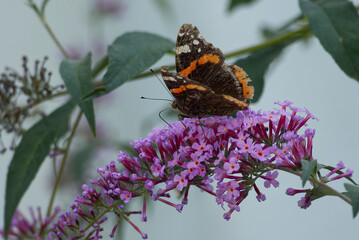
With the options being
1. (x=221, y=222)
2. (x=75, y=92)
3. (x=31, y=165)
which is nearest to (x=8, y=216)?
(x=31, y=165)

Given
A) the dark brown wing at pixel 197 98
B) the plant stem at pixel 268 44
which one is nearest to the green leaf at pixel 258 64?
the plant stem at pixel 268 44

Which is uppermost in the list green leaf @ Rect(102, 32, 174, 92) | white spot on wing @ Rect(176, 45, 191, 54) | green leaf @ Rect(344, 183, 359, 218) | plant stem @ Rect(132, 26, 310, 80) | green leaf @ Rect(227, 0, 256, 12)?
green leaf @ Rect(102, 32, 174, 92)

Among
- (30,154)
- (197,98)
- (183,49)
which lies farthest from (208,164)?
(30,154)

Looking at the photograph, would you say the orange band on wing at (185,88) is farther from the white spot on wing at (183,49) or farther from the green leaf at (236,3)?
the green leaf at (236,3)

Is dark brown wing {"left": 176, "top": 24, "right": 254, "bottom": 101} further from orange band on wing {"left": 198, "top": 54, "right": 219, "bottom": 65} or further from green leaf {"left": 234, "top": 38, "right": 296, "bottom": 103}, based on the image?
green leaf {"left": 234, "top": 38, "right": 296, "bottom": 103}

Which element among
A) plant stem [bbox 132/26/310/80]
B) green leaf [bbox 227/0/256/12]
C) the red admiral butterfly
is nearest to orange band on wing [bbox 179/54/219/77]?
the red admiral butterfly

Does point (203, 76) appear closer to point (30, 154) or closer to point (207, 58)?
point (207, 58)
